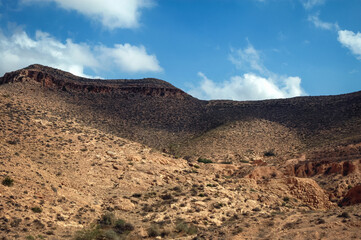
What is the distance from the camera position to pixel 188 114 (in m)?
73.6

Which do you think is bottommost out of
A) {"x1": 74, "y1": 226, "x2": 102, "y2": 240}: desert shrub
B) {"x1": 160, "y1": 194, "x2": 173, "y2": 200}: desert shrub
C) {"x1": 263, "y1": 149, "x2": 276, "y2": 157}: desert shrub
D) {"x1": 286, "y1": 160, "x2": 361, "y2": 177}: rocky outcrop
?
{"x1": 74, "y1": 226, "x2": 102, "y2": 240}: desert shrub

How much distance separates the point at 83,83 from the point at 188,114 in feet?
89.6

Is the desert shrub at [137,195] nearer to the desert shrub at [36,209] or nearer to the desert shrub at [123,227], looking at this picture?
the desert shrub at [123,227]

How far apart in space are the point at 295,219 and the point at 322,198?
10.6 metres

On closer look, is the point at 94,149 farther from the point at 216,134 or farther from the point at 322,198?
the point at 216,134

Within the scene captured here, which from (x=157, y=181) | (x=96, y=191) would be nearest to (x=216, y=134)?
(x=157, y=181)

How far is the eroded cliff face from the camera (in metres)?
70.8

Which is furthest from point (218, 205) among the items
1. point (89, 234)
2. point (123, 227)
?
point (89, 234)

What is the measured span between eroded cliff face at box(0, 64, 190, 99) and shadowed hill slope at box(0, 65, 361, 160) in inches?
8.1

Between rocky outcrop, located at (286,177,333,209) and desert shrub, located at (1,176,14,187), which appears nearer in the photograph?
desert shrub, located at (1,176,14,187)

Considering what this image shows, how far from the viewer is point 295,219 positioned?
48.4 feet

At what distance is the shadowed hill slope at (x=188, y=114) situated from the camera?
51500 mm

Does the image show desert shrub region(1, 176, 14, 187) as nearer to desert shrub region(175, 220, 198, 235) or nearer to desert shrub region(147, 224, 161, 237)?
desert shrub region(147, 224, 161, 237)

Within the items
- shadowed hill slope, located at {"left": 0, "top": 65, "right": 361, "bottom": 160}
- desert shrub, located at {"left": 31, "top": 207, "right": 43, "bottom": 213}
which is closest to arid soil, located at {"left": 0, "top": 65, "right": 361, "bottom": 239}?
desert shrub, located at {"left": 31, "top": 207, "right": 43, "bottom": 213}
